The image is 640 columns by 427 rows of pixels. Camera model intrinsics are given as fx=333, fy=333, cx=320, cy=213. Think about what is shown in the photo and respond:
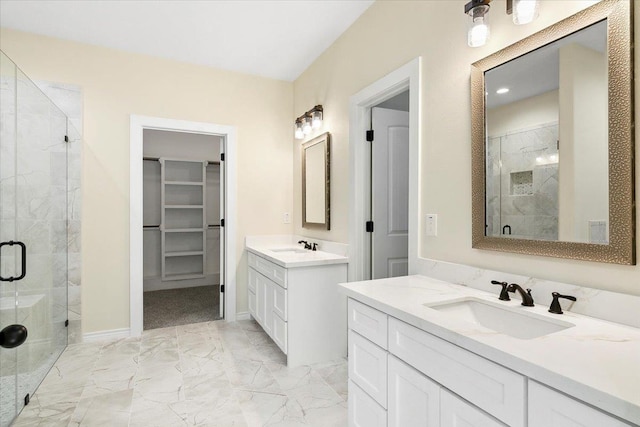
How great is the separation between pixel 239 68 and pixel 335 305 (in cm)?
267

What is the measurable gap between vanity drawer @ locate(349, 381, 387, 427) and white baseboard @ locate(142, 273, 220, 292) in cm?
428

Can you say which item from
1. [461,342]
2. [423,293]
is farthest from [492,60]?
[461,342]

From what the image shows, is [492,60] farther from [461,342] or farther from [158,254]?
[158,254]

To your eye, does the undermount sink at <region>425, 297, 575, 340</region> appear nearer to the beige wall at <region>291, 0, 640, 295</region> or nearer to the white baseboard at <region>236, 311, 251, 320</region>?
the beige wall at <region>291, 0, 640, 295</region>

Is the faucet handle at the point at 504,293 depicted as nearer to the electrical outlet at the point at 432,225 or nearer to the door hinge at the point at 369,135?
the electrical outlet at the point at 432,225

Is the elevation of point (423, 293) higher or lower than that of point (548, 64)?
lower

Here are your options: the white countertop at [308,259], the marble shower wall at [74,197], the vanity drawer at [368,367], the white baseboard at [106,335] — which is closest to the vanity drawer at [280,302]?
the white countertop at [308,259]

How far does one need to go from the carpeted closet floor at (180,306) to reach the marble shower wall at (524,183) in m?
3.18

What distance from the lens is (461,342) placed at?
1.01m

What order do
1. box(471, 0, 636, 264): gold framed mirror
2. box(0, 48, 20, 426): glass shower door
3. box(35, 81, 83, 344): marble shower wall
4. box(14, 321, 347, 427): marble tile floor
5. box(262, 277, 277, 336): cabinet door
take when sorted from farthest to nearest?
box(35, 81, 83, 344): marble shower wall
box(262, 277, 277, 336): cabinet door
box(14, 321, 347, 427): marble tile floor
box(0, 48, 20, 426): glass shower door
box(471, 0, 636, 264): gold framed mirror

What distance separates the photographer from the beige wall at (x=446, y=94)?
131 centimetres

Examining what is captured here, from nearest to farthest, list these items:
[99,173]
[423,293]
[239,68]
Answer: [423,293] → [99,173] → [239,68]

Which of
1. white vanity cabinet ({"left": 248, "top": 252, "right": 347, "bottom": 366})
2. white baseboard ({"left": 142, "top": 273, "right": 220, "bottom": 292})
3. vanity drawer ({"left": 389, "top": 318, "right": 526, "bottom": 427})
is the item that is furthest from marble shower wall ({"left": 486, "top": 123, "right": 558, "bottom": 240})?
white baseboard ({"left": 142, "top": 273, "right": 220, "bottom": 292})

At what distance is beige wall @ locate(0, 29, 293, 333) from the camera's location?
118 inches
